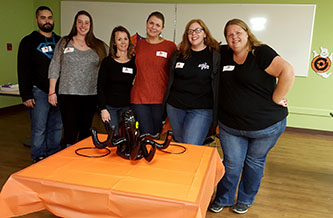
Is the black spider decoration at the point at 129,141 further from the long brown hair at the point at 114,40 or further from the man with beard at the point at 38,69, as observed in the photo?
the man with beard at the point at 38,69

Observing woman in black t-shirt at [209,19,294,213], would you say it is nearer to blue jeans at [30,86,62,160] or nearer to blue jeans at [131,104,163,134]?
blue jeans at [131,104,163,134]

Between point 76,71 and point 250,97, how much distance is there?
4.74ft

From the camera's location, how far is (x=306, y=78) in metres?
4.88

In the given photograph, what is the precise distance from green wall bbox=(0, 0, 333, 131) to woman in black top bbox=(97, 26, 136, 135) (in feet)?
10.6

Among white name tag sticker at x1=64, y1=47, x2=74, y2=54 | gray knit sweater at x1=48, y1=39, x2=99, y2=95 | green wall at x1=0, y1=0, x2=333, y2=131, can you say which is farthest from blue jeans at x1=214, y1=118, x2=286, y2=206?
green wall at x1=0, y1=0, x2=333, y2=131

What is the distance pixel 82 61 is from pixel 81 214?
5.16ft

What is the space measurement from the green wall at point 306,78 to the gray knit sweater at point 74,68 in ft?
10.6

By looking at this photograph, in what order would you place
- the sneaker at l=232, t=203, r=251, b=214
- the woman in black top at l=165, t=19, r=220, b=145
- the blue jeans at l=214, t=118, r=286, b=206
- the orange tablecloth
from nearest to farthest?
1. the orange tablecloth
2. the blue jeans at l=214, t=118, r=286, b=206
3. the woman in black top at l=165, t=19, r=220, b=145
4. the sneaker at l=232, t=203, r=251, b=214

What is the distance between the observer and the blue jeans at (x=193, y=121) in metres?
2.16

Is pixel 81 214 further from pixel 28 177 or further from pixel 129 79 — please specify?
pixel 129 79

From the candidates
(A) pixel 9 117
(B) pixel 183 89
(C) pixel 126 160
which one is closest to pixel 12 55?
(A) pixel 9 117

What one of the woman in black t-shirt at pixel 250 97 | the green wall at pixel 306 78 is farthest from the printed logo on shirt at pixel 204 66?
the green wall at pixel 306 78

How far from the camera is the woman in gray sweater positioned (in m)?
2.46

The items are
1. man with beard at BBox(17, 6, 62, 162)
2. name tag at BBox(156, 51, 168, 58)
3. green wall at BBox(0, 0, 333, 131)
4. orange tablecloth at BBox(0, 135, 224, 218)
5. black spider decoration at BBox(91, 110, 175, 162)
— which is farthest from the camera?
green wall at BBox(0, 0, 333, 131)
